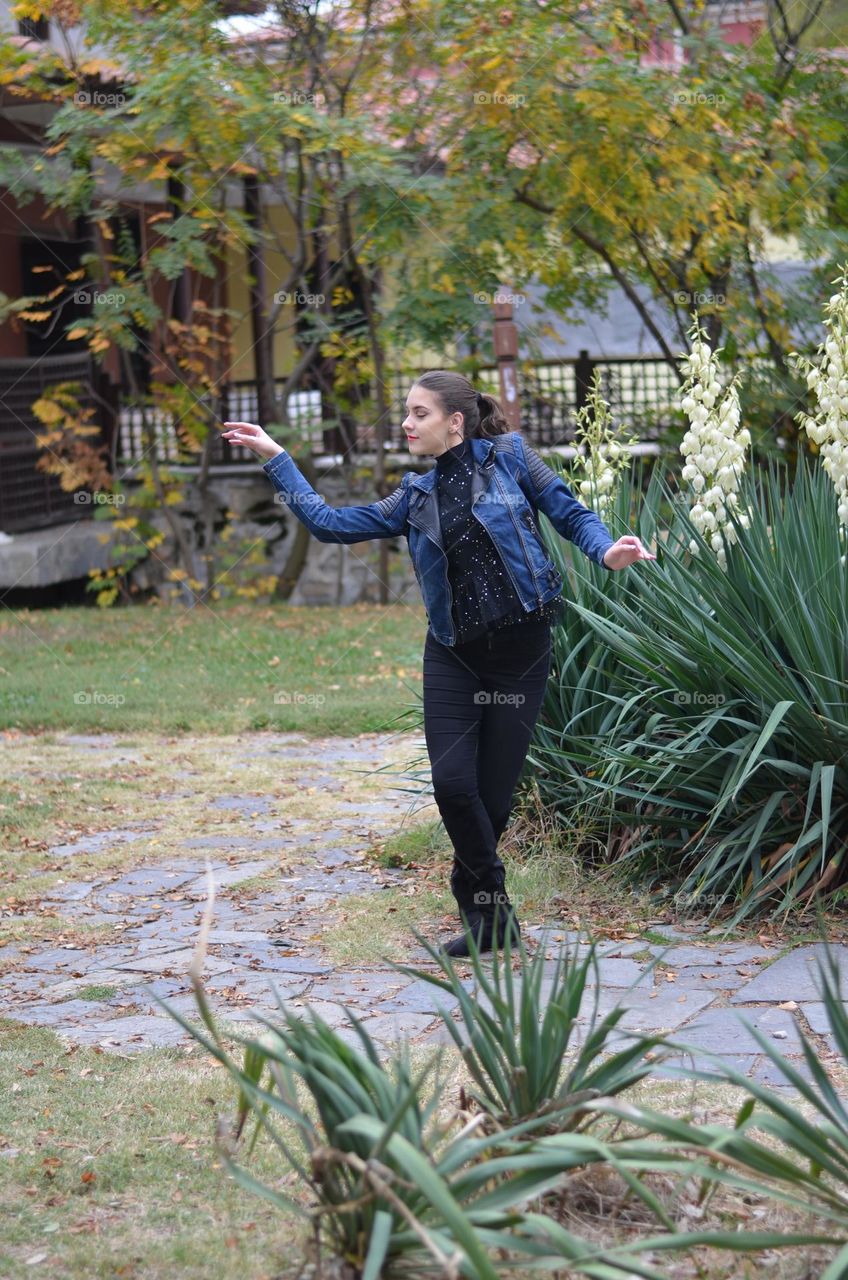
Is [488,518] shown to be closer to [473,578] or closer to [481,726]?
[473,578]

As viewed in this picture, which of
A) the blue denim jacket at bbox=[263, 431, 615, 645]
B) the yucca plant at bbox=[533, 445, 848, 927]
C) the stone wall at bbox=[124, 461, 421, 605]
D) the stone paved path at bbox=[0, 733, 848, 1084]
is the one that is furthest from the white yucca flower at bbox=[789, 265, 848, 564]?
the stone wall at bbox=[124, 461, 421, 605]

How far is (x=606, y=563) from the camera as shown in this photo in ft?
15.1

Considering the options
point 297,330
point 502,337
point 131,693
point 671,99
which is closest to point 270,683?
point 131,693

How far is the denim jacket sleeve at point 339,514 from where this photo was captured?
4898 mm

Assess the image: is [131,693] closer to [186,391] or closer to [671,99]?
[186,391]

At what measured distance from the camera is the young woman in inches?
189

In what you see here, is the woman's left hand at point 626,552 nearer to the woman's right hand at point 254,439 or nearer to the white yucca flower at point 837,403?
the woman's right hand at point 254,439

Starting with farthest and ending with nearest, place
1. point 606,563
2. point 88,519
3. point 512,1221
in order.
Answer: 1. point 88,519
2. point 606,563
3. point 512,1221

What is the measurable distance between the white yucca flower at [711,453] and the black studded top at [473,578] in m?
1.01

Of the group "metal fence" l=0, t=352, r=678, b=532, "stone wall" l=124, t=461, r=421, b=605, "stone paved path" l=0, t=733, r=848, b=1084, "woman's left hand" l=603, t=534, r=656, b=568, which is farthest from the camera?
"stone wall" l=124, t=461, r=421, b=605

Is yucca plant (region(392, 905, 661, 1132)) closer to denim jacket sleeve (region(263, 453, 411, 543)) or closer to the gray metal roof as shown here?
denim jacket sleeve (region(263, 453, 411, 543))

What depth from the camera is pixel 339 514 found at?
5.00 meters

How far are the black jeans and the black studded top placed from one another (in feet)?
0.21

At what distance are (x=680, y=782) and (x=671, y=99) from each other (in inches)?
357
